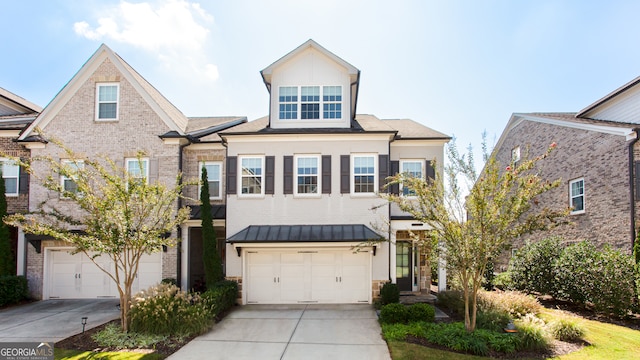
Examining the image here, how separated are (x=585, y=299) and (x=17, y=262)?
21.5 metres

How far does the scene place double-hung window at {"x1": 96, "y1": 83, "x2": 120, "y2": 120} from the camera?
1593cm

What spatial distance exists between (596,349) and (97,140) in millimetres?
18077

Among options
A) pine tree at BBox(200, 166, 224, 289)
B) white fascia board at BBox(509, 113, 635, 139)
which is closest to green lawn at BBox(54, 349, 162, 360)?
pine tree at BBox(200, 166, 224, 289)

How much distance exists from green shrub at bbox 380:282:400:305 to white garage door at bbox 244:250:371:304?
112 cm

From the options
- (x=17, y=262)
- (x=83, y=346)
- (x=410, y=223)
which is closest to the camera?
(x=83, y=346)

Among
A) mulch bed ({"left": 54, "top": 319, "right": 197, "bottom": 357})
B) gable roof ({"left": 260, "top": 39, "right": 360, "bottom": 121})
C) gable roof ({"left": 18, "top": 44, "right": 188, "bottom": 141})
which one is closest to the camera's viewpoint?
mulch bed ({"left": 54, "top": 319, "right": 197, "bottom": 357})

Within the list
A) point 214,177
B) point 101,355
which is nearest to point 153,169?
point 214,177

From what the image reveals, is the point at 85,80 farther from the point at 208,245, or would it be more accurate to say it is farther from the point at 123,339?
the point at 123,339

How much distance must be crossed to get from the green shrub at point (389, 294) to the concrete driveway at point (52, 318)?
906 centimetres

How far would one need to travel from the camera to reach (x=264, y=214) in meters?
14.8

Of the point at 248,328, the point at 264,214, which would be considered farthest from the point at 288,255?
the point at 248,328

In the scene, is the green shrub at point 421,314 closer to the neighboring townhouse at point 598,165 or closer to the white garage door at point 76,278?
the neighboring townhouse at point 598,165

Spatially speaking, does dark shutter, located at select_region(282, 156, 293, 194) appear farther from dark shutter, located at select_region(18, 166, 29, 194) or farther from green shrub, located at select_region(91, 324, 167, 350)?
dark shutter, located at select_region(18, 166, 29, 194)

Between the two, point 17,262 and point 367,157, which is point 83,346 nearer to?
point 17,262
